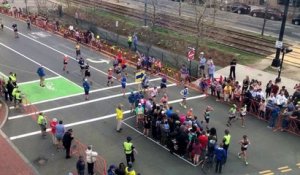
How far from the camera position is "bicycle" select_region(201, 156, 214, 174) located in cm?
1856

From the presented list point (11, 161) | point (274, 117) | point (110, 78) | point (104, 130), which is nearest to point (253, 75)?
point (274, 117)

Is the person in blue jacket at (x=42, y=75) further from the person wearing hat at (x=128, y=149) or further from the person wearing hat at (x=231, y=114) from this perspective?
the person wearing hat at (x=231, y=114)

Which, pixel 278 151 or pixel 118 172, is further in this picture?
pixel 278 151

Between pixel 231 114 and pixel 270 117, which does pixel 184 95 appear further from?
pixel 270 117

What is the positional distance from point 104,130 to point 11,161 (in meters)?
5.12

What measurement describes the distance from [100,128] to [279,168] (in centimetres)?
943

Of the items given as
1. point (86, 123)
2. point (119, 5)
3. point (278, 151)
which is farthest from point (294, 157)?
point (119, 5)

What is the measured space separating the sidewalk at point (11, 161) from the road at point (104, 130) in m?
0.33

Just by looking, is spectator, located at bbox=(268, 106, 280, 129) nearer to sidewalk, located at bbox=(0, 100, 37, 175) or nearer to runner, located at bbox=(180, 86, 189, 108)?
runner, located at bbox=(180, 86, 189, 108)

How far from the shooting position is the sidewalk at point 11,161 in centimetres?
1822

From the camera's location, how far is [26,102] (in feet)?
81.7

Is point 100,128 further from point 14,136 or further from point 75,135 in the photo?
point 14,136

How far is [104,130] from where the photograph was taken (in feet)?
72.0

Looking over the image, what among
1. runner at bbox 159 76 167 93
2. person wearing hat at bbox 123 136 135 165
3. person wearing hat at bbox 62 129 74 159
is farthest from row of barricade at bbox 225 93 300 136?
person wearing hat at bbox 62 129 74 159
